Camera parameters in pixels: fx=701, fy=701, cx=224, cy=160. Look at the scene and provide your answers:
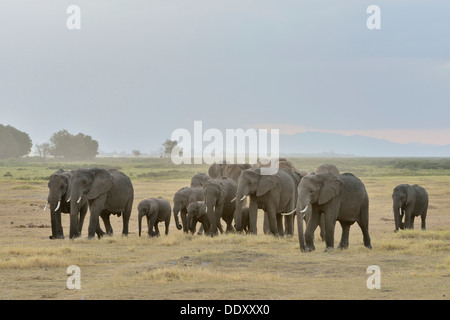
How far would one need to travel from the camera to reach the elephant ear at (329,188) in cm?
1967

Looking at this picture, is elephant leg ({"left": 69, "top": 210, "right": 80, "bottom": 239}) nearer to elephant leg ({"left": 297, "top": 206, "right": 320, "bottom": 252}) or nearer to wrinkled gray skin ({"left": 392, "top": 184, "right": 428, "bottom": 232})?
elephant leg ({"left": 297, "top": 206, "right": 320, "bottom": 252})

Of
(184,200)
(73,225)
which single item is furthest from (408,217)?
(73,225)

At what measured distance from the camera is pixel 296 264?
17812 mm

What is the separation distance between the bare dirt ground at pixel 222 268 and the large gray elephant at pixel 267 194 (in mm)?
1132

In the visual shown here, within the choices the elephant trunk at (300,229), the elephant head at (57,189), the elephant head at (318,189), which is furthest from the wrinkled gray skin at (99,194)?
the elephant head at (318,189)

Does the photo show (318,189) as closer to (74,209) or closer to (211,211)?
(211,211)

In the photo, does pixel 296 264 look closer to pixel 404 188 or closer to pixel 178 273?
pixel 178 273

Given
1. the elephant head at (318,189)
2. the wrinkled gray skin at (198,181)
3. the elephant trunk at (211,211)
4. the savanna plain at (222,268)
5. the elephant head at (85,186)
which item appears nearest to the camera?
the savanna plain at (222,268)

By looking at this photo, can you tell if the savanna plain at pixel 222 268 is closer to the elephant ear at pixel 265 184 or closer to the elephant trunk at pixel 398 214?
the elephant ear at pixel 265 184

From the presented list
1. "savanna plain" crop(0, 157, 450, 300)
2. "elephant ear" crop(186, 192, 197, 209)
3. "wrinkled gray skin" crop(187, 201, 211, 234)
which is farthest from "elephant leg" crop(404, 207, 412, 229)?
"elephant ear" crop(186, 192, 197, 209)

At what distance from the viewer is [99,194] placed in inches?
990

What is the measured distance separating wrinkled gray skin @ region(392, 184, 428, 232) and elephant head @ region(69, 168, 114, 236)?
452 inches

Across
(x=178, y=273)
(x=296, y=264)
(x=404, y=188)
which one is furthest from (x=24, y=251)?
(x=404, y=188)
